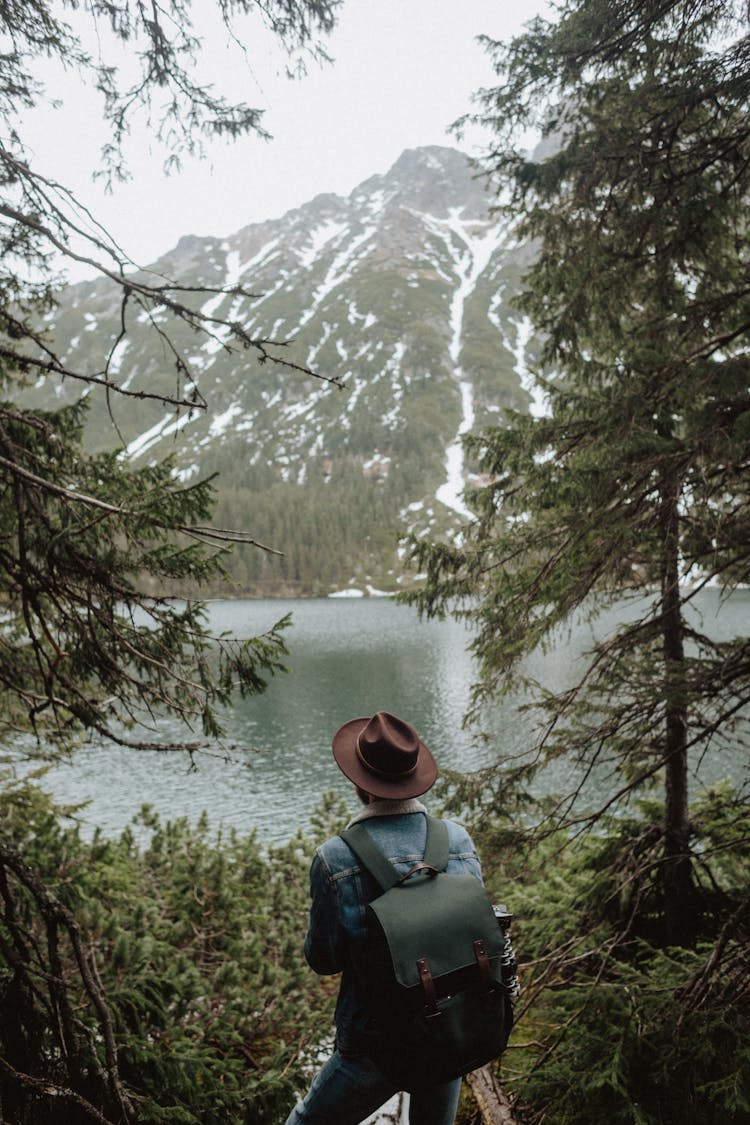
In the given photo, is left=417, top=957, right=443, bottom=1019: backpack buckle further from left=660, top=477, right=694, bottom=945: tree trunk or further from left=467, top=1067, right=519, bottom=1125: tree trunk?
left=660, top=477, right=694, bottom=945: tree trunk

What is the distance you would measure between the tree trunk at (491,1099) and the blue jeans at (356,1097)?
225cm

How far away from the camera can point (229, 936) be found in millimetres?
6453

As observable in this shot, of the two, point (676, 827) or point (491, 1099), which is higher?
point (676, 827)

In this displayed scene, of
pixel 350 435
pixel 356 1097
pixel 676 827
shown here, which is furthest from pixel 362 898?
pixel 350 435

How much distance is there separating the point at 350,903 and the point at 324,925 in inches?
5.1

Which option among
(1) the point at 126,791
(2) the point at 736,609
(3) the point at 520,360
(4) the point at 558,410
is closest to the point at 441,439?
(3) the point at 520,360

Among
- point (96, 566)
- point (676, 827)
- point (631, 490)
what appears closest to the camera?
point (96, 566)

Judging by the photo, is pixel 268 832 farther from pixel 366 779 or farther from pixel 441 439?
pixel 441 439

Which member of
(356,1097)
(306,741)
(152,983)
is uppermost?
(356,1097)

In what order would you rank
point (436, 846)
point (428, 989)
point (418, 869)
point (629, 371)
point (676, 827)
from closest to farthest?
point (428, 989), point (418, 869), point (436, 846), point (629, 371), point (676, 827)

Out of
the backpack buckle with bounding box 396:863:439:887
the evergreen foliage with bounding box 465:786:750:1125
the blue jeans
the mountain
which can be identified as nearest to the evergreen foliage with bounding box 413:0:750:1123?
the evergreen foliage with bounding box 465:786:750:1125

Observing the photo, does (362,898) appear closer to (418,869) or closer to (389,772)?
(418,869)

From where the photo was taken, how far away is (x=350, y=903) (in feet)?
6.39

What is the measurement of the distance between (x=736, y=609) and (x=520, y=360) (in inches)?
5449
